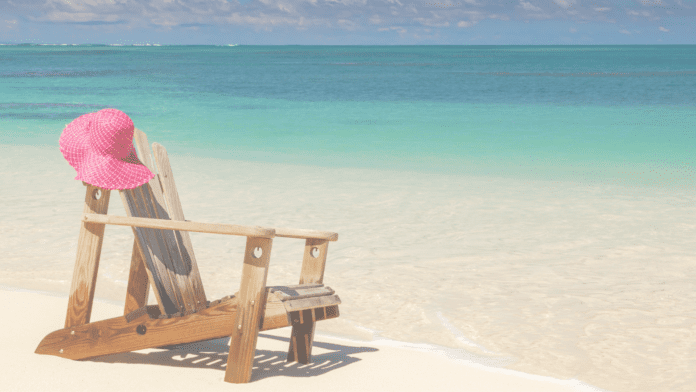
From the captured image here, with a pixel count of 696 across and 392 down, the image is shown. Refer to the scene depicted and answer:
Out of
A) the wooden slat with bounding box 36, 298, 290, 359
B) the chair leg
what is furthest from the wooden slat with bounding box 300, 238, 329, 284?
the wooden slat with bounding box 36, 298, 290, 359

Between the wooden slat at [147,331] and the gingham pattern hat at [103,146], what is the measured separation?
65 cm

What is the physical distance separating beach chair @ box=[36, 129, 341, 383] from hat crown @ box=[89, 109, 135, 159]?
155 millimetres

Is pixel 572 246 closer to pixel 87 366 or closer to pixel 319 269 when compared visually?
pixel 319 269

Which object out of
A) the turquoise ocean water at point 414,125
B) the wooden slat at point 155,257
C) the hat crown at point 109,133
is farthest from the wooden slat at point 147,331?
the turquoise ocean water at point 414,125

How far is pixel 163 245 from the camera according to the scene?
347cm

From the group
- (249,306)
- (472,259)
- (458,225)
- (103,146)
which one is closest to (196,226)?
(249,306)

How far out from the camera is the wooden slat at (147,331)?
10.6 ft

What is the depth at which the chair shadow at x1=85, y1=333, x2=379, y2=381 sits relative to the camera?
11.6ft

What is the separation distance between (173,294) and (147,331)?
208 millimetres

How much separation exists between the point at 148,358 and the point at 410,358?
1373 mm

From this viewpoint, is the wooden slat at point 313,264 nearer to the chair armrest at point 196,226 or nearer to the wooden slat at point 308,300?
the wooden slat at point 308,300

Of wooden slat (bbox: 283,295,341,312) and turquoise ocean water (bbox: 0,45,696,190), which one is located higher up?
turquoise ocean water (bbox: 0,45,696,190)

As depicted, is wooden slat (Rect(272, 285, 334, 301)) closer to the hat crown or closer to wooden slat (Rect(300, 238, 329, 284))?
wooden slat (Rect(300, 238, 329, 284))

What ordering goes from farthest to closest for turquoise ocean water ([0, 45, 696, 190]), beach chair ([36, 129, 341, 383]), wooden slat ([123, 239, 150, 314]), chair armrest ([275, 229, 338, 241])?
turquoise ocean water ([0, 45, 696, 190]) < wooden slat ([123, 239, 150, 314]) < chair armrest ([275, 229, 338, 241]) < beach chair ([36, 129, 341, 383])
